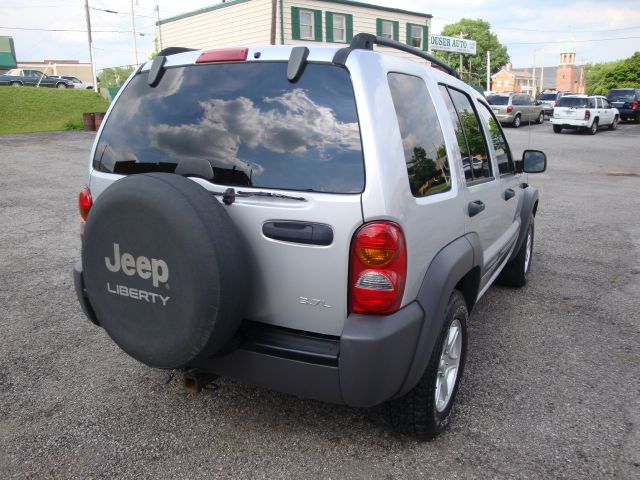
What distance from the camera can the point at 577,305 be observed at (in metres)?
4.91

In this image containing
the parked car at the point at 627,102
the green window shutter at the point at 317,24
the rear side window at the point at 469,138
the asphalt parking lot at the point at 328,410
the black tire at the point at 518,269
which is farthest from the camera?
the parked car at the point at 627,102

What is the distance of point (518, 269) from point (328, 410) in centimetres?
281

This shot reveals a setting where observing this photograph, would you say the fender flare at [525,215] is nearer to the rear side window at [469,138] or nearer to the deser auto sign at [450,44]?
the rear side window at [469,138]

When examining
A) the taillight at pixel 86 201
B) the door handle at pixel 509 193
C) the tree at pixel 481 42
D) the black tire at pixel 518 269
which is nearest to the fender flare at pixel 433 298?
the door handle at pixel 509 193

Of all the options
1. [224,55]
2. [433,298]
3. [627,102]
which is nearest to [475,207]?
[433,298]

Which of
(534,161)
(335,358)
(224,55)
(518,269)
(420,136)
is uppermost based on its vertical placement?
(224,55)

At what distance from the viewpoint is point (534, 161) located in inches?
182

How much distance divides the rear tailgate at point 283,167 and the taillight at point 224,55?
0.03 meters

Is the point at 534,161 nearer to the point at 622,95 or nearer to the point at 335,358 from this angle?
the point at 335,358

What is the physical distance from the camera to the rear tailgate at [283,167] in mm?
2352

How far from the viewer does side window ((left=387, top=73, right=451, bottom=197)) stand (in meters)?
2.59

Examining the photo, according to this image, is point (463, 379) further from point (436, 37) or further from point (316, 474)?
point (436, 37)

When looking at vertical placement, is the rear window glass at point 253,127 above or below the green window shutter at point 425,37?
below

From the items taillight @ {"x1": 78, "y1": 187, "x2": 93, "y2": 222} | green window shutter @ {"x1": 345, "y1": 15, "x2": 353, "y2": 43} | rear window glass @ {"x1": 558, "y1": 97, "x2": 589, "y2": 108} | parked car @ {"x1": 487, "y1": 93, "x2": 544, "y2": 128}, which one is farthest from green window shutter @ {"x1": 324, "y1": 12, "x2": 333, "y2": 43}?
taillight @ {"x1": 78, "y1": 187, "x2": 93, "y2": 222}
